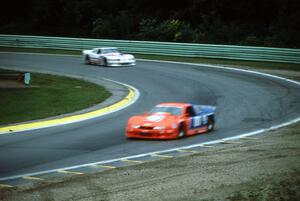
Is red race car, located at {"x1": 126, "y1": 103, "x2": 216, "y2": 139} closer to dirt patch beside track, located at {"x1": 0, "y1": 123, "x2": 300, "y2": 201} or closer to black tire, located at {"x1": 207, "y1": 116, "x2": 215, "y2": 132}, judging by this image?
black tire, located at {"x1": 207, "y1": 116, "x2": 215, "y2": 132}

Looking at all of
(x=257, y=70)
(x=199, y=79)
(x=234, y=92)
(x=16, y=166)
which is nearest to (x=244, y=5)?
(x=257, y=70)

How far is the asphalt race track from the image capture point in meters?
14.9

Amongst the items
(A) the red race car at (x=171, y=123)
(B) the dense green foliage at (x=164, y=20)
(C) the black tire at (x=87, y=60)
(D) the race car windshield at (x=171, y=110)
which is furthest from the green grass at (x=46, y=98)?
(B) the dense green foliage at (x=164, y=20)

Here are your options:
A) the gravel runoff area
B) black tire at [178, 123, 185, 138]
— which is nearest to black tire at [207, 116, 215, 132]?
black tire at [178, 123, 185, 138]

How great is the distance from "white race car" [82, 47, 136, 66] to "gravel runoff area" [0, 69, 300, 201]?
22987mm

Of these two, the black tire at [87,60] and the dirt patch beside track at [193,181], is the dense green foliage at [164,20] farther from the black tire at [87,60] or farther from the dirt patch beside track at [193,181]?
the dirt patch beside track at [193,181]

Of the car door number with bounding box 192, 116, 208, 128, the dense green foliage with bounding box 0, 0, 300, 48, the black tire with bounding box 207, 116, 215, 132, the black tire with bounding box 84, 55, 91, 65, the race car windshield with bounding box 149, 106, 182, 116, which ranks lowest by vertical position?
the black tire with bounding box 84, 55, 91, 65

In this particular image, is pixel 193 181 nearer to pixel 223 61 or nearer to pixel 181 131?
pixel 181 131

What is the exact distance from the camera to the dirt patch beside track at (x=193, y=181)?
33.1 ft

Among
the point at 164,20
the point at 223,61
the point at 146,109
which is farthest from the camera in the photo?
the point at 164,20

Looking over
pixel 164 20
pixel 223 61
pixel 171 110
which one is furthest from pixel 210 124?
pixel 164 20

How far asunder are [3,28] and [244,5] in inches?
1003

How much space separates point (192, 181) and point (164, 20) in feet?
146

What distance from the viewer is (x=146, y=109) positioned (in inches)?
883
